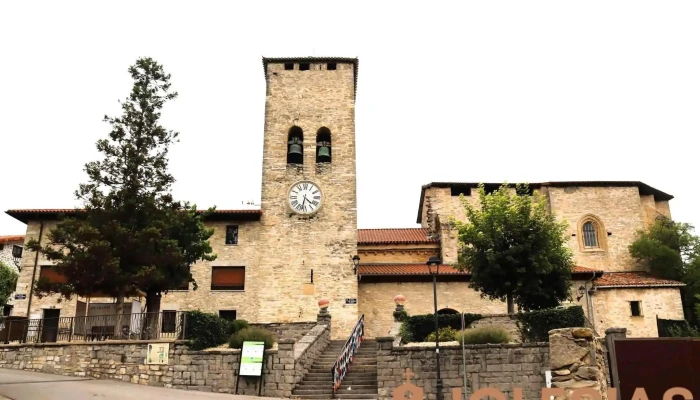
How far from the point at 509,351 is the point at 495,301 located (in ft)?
30.3

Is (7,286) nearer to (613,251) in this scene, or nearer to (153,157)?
(153,157)

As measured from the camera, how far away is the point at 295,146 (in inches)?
→ 1047

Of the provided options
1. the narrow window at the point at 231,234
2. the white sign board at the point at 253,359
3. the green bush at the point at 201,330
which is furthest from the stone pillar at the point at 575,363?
the narrow window at the point at 231,234

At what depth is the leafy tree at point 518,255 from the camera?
2038 centimetres

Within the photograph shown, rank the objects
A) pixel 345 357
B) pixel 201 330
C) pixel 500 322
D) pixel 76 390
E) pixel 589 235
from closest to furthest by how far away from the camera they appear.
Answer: pixel 76 390 → pixel 201 330 → pixel 345 357 → pixel 500 322 → pixel 589 235

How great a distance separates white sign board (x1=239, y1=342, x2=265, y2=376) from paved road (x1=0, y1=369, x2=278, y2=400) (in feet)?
2.83

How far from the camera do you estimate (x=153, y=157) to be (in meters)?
20.2

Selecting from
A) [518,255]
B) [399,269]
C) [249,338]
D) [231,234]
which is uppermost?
[231,234]

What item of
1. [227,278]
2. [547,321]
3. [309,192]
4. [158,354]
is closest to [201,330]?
[158,354]

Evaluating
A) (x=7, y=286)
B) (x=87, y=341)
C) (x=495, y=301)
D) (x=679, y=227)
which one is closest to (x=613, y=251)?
(x=679, y=227)

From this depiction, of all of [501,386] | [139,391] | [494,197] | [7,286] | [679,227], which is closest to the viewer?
[139,391]

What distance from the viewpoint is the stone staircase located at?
52.1ft

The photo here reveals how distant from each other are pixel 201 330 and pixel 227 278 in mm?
7586

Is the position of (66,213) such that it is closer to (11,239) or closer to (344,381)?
(344,381)
